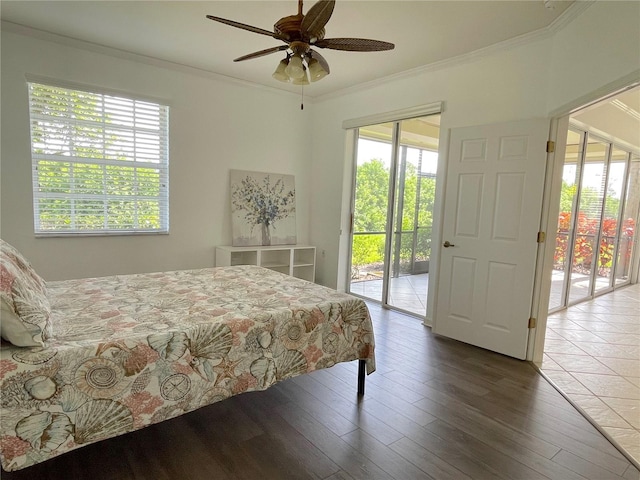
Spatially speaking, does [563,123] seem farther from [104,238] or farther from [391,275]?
[104,238]

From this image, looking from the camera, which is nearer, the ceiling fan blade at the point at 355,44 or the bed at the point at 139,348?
the bed at the point at 139,348

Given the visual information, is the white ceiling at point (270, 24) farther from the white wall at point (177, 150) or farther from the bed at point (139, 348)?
the bed at point (139, 348)

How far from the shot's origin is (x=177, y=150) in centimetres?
410

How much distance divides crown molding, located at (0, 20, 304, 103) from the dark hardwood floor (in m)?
3.44

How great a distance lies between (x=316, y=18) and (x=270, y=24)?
4.55 ft

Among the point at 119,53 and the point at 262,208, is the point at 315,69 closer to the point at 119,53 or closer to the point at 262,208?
the point at 119,53

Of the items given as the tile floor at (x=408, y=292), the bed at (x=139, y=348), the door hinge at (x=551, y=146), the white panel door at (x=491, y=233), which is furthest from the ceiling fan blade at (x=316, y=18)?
the tile floor at (x=408, y=292)

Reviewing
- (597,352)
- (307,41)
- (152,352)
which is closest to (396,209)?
(597,352)

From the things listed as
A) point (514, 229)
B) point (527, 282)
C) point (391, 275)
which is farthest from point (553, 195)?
point (391, 275)

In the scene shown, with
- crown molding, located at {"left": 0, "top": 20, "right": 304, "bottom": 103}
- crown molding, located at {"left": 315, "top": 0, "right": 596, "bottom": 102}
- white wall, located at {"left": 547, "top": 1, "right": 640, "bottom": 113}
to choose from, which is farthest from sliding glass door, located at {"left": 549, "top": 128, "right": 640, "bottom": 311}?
crown molding, located at {"left": 0, "top": 20, "right": 304, "bottom": 103}

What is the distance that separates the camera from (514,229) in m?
3.08

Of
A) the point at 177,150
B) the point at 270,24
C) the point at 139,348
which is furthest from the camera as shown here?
the point at 177,150

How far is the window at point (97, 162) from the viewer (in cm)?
341

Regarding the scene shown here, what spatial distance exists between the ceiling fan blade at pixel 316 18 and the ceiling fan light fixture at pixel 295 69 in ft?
0.56
